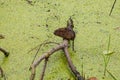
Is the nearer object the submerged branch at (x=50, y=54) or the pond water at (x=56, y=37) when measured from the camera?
the submerged branch at (x=50, y=54)

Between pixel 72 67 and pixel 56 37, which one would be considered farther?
pixel 56 37

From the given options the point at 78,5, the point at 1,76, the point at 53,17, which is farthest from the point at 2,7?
the point at 1,76

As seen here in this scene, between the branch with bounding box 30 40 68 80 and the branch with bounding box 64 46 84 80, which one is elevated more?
the branch with bounding box 30 40 68 80

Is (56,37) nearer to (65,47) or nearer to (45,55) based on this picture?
(65,47)

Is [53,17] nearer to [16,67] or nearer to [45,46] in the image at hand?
[45,46]

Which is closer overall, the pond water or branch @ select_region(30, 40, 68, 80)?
branch @ select_region(30, 40, 68, 80)

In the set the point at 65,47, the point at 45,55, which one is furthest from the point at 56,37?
the point at 45,55

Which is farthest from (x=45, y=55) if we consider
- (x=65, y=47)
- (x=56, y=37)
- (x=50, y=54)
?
(x=56, y=37)

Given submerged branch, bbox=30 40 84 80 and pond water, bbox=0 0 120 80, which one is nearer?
submerged branch, bbox=30 40 84 80

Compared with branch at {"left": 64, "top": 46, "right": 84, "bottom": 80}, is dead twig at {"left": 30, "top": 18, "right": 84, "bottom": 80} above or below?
above

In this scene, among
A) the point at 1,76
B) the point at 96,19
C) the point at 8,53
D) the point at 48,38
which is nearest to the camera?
the point at 1,76

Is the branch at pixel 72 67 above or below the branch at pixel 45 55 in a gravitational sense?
below
